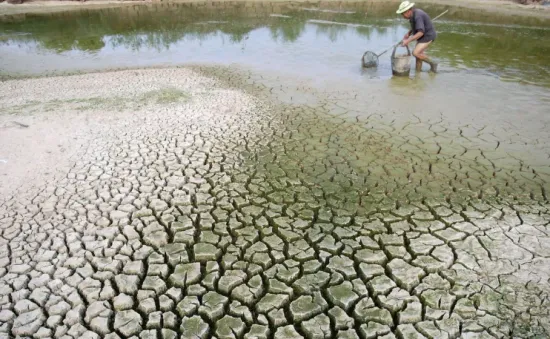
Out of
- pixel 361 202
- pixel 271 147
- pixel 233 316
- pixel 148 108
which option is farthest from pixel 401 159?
pixel 148 108

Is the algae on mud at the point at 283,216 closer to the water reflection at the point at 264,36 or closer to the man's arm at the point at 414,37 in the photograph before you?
the man's arm at the point at 414,37

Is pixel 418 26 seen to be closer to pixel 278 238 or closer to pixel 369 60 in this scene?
pixel 369 60

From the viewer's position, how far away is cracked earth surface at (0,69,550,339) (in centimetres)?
284

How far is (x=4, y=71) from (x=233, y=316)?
10006 millimetres

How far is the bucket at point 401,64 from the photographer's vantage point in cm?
816

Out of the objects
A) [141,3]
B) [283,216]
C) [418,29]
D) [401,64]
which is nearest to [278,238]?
[283,216]

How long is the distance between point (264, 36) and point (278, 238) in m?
11.3

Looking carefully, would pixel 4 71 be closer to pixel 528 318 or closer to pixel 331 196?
pixel 331 196

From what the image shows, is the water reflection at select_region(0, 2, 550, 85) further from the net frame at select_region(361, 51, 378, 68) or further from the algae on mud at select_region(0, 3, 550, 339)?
the algae on mud at select_region(0, 3, 550, 339)

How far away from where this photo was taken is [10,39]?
13523 millimetres

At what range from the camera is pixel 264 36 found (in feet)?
44.4

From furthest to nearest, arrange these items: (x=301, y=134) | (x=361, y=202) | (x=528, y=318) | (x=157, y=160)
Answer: (x=301, y=134) < (x=157, y=160) < (x=361, y=202) < (x=528, y=318)

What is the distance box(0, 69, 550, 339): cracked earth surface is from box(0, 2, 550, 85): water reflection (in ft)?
15.2

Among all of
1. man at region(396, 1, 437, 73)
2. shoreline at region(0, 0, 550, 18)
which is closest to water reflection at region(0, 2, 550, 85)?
man at region(396, 1, 437, 73)
